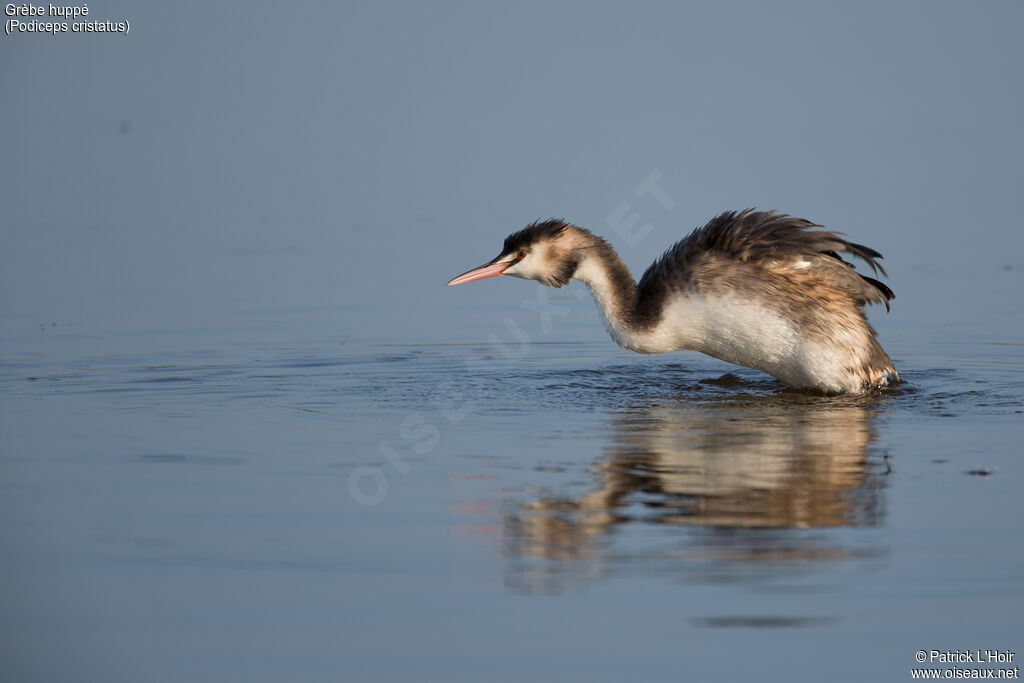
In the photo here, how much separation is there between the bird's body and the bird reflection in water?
826mm

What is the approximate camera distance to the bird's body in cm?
961

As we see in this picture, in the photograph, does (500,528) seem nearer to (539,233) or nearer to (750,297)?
(750,297)

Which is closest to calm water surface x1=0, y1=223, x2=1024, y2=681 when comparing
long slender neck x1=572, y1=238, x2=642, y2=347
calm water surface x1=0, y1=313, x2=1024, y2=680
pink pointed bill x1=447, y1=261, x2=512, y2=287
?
calm water surface x1=0, y1=313, x2=1024, y2=680

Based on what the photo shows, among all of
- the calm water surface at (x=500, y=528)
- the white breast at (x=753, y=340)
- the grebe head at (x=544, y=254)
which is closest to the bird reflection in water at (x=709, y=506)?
the calm water surface at (x=500, y=528)

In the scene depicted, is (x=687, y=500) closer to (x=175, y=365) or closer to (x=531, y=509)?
(x=531, y=509)

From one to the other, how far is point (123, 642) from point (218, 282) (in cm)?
1015

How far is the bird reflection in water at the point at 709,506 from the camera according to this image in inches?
229

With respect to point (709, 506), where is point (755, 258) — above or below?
above

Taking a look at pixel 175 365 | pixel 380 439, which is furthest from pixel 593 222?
pixel 380 439

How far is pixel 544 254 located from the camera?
33.7ft

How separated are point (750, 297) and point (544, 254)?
1570mm

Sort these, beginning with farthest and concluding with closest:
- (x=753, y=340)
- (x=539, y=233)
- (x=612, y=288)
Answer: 1. (x=539, y=233)
2. (x=612, y=288)
3. (x=753, y=340)

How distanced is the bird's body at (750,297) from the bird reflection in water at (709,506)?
826 millimetres

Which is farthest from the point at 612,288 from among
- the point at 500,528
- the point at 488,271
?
the point at 500,528
